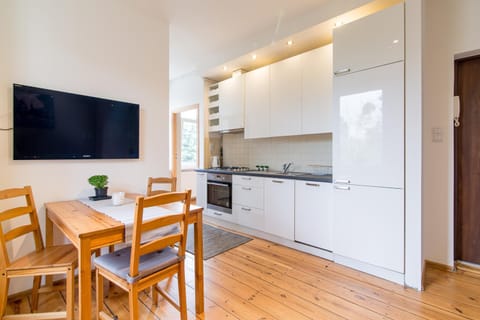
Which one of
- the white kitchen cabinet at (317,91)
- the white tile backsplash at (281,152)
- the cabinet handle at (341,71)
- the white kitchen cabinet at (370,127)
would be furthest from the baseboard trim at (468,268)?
the cabinet handle at (341,71)

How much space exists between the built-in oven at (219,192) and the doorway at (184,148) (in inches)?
70.1

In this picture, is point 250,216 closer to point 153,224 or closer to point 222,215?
point 222,215

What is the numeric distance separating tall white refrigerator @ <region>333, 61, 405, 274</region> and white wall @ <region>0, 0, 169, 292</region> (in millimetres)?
2011

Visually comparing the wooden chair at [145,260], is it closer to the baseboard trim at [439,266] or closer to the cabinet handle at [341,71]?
the cabinet handle at [341,71]

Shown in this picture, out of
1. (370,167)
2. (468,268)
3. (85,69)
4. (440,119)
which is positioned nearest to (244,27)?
(85,69)

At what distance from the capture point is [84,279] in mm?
1257

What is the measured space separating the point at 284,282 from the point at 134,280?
4.44 ft

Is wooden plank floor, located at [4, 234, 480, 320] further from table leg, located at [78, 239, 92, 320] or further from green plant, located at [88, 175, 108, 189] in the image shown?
green plant, located at [88, 175, 108, 189]

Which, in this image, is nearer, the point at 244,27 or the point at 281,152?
the point at 244,27

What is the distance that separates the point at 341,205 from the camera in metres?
2.42

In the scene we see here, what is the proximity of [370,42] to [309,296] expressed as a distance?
2.30m

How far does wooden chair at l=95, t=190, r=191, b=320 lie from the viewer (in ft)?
4.19

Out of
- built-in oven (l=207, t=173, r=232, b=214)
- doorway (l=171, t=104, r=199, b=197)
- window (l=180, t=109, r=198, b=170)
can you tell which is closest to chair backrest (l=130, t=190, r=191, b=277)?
built-in oven (l=207, t=173, r=232, b=214)

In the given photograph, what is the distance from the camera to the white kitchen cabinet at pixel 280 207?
2875mm
